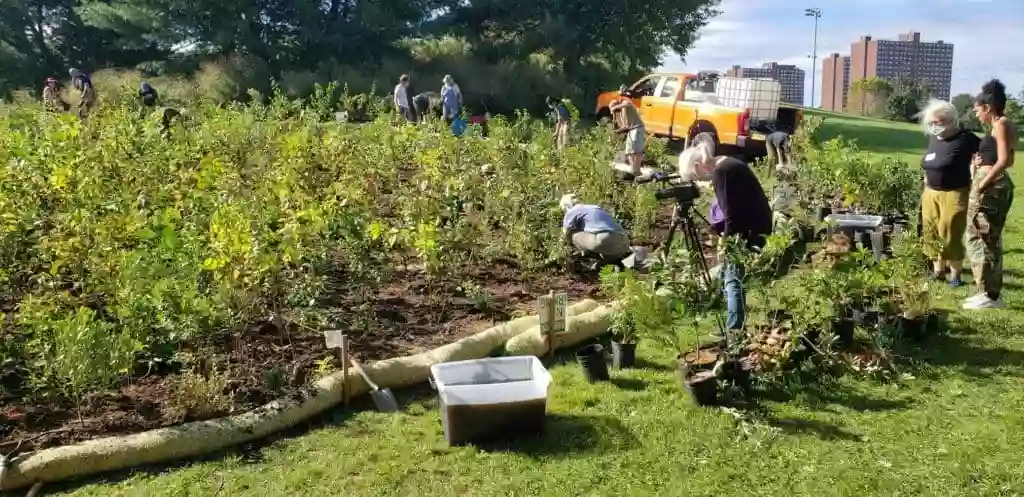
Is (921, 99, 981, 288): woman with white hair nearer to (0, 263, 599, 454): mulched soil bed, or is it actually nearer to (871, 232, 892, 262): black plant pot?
(871, 232, 892, 262): black plant pot

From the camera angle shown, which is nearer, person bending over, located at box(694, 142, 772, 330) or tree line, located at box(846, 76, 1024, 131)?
person bending over, located at box(694, 142, 772, 330)

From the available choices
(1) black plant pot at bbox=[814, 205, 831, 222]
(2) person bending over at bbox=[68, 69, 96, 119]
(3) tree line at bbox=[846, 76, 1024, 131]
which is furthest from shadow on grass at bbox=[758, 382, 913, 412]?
(3) tree line at bbox=[846, 76, 1024, 131]

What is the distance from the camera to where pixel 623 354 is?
4.56 m

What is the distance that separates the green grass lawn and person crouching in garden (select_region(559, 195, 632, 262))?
73.4 inches

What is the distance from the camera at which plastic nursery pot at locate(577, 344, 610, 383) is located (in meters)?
4.37

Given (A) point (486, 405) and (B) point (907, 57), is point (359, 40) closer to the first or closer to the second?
(A) point (486, 405)

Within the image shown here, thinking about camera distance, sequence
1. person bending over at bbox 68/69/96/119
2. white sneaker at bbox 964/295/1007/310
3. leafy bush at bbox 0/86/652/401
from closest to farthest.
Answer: leafy bush at bbox 0/86/652/401 < white sneaker at bbox 964/295/1007/310 < person bending over at bbox 68/69/96/119

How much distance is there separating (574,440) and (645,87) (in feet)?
41.1

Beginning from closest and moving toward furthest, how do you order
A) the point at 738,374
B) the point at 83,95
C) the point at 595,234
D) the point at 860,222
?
1. the point at 738,374
2. the point at 595,234
3. the point at 860,222
4. the point at 83,95

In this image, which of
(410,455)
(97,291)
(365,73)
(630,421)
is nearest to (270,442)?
(410,455)

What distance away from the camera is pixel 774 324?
4465mm

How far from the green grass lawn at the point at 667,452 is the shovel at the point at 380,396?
65mm

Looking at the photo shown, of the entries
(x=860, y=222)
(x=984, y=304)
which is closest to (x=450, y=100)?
(x=860, y=222)

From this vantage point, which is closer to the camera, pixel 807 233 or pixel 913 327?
pixel 913 327
